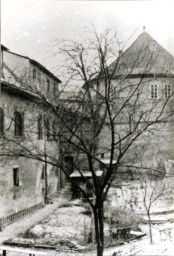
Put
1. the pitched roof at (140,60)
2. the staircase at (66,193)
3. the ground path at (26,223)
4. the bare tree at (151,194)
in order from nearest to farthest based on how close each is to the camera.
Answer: the pitched roof at (140,60), the bare tree at (151,194), the ground path at (26,223), the staircase at (66,193)

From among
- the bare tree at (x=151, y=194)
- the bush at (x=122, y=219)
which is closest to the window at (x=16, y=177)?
the bush at (x=122, y=219)

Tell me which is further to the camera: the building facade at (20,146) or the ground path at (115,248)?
the building facade at (20,146)

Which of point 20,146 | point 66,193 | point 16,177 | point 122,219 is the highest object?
point 20,146

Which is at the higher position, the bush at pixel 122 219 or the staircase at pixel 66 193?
the staircase at pixel 66 193

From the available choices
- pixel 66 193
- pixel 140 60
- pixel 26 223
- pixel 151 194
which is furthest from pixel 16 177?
pixel 140 60

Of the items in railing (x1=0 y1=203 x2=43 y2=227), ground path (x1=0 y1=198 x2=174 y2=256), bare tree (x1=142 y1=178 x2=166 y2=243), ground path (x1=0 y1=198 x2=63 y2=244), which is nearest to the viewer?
ground path (x1=0 y1=198 x2=174 y2=256)

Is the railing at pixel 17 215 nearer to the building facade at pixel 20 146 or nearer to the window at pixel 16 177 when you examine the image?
the building facade at pixel 20 146

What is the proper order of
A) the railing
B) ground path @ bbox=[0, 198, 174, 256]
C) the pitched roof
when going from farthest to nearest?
the railing
ground path @ bbox=[0, 198, 174, 256]
the pitched roof

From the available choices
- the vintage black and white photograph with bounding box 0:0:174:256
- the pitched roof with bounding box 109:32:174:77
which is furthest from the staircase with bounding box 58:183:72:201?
the pitched roof with bounding box 109:32:174:77

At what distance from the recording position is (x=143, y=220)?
52.1 feet

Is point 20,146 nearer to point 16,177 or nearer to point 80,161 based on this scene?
point 16,177

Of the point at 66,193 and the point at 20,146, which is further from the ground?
the point at 20,146

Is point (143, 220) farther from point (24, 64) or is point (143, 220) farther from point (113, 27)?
point (24, 64)

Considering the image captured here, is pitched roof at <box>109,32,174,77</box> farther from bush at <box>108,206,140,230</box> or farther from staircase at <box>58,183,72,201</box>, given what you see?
staircase at <box>58,183,72,201</box>
